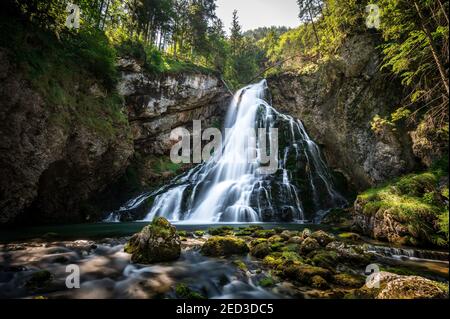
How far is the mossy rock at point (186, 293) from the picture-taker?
4.72 metres

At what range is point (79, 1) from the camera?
621 inches

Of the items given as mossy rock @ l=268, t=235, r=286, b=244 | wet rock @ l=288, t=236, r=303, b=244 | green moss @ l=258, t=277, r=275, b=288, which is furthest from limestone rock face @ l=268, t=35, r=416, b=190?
green moss @ l=258, t=277, r=275, b=288

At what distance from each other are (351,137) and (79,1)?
68.4ft

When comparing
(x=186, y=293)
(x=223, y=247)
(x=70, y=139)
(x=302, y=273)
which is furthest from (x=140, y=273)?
(x=70, y=139)

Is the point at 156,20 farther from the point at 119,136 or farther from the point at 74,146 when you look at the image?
the point at 74,146

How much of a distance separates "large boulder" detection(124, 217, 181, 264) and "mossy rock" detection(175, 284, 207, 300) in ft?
6.08

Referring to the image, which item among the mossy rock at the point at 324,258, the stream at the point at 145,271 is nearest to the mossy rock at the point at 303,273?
the stream at the point at 145,271

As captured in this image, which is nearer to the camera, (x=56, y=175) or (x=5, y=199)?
(x=5, y=199)

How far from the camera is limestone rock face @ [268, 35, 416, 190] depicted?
1480 cm

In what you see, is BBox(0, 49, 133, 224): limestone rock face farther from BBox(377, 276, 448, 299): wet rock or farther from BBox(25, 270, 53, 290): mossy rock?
BBox(377, 276, 448, 299): wet rock

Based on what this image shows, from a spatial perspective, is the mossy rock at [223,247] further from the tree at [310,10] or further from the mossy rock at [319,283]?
the tree at [310,10]

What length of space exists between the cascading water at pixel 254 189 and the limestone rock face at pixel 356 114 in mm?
1602
